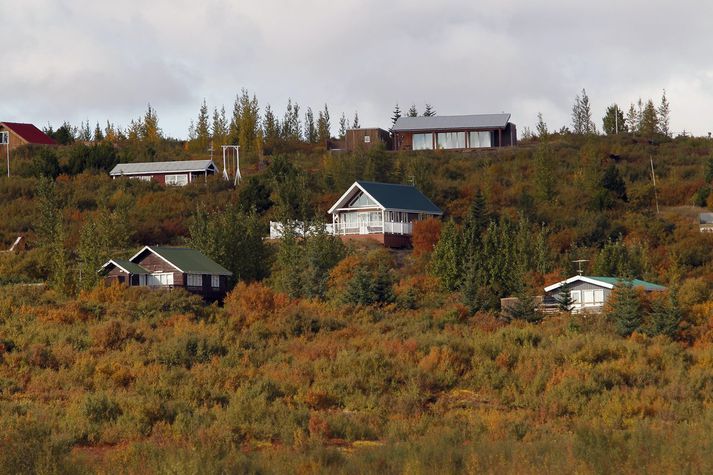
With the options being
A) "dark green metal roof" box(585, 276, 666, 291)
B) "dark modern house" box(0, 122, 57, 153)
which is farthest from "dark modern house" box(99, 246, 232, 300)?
"dark modern house" box(0, 122, 57, 153)

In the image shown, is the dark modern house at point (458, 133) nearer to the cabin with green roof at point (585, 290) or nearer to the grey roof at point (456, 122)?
the grey roof at point (456, 122)

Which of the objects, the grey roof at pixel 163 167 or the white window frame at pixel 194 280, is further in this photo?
the grey roof at pixel 163 167

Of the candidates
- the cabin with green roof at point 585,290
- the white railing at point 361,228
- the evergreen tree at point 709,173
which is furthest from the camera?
the evergreen tree at point 709,173

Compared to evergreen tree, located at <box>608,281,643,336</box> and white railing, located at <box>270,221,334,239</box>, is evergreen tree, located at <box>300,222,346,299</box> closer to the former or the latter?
white railing, located at <box>270,221,334,239</box>

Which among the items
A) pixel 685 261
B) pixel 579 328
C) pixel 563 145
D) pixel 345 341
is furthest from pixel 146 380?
pixel 563 145

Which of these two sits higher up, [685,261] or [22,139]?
[22,139]

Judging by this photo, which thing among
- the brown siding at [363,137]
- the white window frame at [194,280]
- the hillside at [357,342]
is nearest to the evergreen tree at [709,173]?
the hillside at [357,342]

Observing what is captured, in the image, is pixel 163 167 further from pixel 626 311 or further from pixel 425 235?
pixel 626 311

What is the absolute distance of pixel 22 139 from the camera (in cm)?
11912

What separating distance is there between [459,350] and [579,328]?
7.28 metres

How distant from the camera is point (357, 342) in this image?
48531mm

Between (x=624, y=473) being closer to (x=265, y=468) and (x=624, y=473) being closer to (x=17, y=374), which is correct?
(x=265, y=468)

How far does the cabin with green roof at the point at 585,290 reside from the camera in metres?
57.8

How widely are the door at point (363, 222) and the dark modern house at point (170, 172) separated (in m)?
25.7
